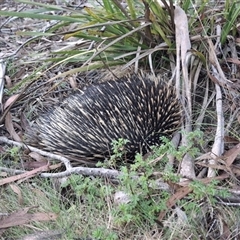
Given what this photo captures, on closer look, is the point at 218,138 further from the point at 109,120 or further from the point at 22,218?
the point at 22,218

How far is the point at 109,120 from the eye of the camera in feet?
10.0

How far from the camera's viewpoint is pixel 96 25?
10.3ft

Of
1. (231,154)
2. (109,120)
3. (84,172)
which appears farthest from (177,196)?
(109,120)

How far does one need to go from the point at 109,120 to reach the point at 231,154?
72 cm

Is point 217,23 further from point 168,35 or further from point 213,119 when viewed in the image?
point 213,119

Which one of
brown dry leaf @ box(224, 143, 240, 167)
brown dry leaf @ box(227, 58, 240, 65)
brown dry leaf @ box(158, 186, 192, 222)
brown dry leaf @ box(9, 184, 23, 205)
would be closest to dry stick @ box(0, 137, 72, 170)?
brown dry leaf @ box(9, 184, 23, 205)

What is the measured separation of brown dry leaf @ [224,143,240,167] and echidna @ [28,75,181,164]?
442mm

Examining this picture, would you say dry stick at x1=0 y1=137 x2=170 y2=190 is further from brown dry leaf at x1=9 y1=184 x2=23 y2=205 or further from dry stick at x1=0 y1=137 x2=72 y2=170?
brown dry leaf at x1=9 y1=184 x2=23 y2=205

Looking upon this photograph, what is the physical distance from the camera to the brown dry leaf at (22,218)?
2453mm

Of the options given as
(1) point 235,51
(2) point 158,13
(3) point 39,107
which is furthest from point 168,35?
(3) point 39,107

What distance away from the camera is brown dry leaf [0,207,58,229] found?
2.45 meters

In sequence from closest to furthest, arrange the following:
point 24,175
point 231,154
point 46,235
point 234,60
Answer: point 46,235, point 231,154, point 24,175, point 234,60

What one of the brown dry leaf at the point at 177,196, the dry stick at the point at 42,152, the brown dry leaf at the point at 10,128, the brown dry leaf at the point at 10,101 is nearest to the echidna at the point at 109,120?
the dry stick at the point at 42,152

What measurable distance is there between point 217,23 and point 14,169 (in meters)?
1.48
